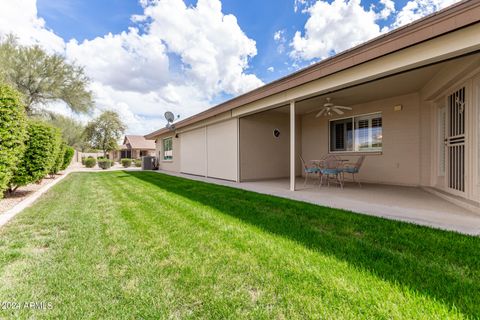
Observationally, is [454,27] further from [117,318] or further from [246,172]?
[246,172]

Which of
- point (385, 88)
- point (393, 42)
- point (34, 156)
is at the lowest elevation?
point (34, 156)

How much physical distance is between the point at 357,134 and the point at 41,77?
20388mm

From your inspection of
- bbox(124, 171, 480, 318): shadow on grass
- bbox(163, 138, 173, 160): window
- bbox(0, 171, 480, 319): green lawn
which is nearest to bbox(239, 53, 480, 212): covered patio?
bbox(124, 171, 480, 318): shadow on grass

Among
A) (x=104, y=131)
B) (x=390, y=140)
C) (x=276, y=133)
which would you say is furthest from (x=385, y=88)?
(x=104, y=131)

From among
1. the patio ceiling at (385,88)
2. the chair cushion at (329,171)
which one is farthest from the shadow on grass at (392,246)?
the patio ceiling at (385,88)

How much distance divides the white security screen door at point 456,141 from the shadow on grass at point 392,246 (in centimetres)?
300

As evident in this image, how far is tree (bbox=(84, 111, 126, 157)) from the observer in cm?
3073

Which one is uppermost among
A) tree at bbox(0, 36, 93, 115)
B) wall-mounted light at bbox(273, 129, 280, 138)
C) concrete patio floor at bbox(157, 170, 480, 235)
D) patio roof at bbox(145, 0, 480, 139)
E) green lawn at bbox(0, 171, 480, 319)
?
tree at bbox(0, 36, 93, 115)

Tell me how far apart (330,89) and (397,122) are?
3.93 metres

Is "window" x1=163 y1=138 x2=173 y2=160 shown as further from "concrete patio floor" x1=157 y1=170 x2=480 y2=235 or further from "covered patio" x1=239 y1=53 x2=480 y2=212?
"concrete patio floor" x1=157 y1=170 x2=480 y2=235

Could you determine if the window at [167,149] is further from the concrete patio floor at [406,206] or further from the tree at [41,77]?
the concrete patio floor at [406,206]

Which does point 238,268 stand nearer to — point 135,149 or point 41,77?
point 41,77

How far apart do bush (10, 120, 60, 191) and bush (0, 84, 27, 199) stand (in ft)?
4.32

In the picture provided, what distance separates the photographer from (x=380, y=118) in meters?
7.85
